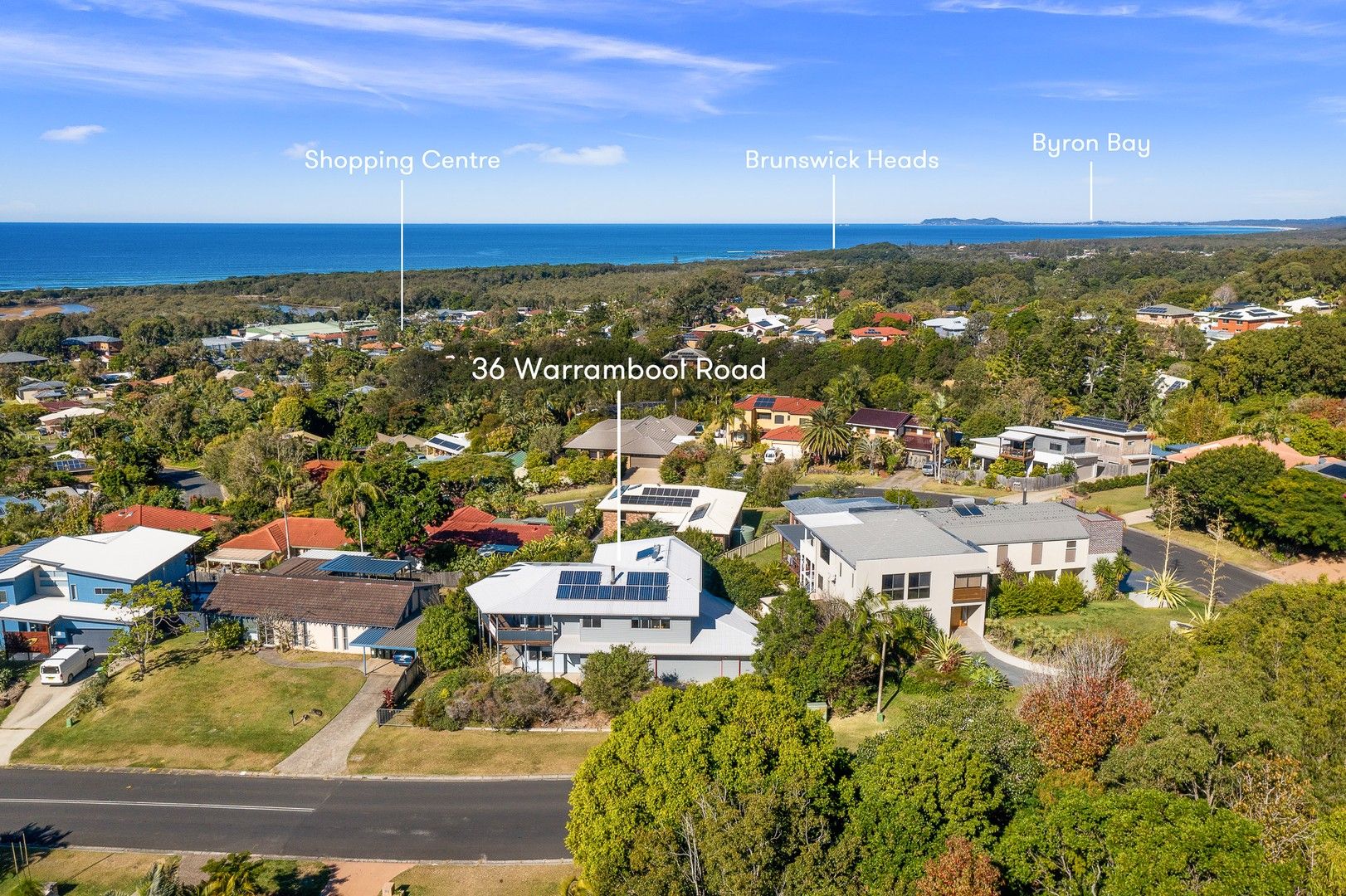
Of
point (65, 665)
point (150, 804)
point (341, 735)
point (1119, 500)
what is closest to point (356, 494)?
point (65, 665)

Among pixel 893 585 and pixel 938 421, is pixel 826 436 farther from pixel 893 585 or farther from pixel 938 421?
pixel 893 585

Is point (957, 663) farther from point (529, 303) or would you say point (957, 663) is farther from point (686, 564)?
point (529, 303)

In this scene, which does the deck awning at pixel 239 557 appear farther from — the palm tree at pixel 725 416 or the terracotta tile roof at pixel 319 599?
the palm tree at pixel 725 416

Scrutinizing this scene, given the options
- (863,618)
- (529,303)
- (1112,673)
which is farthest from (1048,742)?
(529,303)

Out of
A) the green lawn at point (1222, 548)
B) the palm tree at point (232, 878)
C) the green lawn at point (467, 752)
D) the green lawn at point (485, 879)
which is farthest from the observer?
the green lawn at point (1222, 548)

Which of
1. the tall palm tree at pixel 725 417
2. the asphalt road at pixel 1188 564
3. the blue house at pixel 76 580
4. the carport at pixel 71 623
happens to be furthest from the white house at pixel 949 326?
the carport at pixel 71 623

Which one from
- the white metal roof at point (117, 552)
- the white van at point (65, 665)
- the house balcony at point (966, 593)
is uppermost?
the white metal roof at point (117, 552)

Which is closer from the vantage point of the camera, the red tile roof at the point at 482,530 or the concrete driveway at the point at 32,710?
the concrete driveway at the point at 32,710
